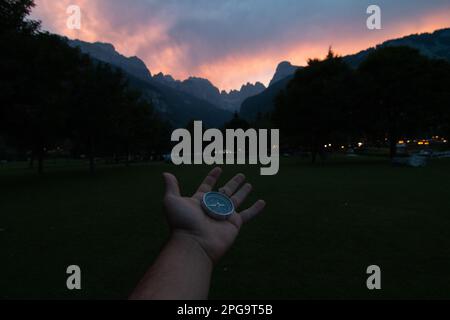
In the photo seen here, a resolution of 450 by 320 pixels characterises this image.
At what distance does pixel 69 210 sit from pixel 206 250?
36.4 ft

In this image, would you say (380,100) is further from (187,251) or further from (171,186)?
(187,251)

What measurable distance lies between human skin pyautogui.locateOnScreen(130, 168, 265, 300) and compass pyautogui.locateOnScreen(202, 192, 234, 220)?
0.17 feet

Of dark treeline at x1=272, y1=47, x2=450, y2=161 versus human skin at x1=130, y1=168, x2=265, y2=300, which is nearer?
human skin at x1=130, y1=168, x2=265, y2=300

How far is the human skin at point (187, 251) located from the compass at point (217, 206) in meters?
0.05

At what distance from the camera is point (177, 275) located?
220cm

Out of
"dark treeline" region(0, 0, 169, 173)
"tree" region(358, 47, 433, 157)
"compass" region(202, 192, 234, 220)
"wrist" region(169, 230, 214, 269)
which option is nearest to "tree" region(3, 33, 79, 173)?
"dark treeline" region(0, 0, 169, 173)

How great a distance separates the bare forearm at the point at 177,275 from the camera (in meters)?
2.09

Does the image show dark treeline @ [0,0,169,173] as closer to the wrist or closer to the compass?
the compass

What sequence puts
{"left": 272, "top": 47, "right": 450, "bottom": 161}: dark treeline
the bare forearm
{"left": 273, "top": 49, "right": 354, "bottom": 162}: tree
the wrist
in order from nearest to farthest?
the bare forearm < the wrist < {"left": 272, "top": 47, "right": 450, "bottom": 161}: dark treeline < {"left": 273, "top": 49, "right": 354, "bottom": 162}: tree

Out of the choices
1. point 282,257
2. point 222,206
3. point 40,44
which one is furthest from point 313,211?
point 40,44

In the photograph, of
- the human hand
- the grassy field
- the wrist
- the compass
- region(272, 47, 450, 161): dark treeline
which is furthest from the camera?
region(272, 47, 450, 161): dark treeline

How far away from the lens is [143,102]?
51875 millimetres

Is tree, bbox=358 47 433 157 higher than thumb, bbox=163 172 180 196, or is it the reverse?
tree, bbox=358 47 433 157

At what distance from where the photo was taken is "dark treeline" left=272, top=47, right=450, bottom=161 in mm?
41188
